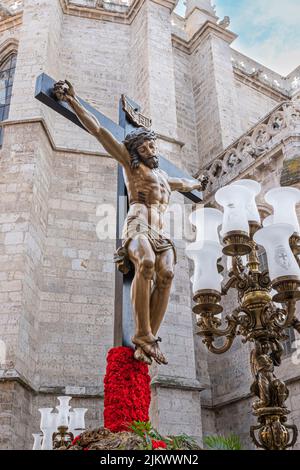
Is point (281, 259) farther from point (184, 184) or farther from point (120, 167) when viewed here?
point (120, 167)

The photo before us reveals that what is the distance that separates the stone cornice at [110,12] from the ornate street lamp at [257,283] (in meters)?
10.5

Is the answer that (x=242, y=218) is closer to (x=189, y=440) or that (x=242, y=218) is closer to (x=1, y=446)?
(x=189, y=440)

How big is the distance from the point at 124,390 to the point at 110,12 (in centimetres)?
1228

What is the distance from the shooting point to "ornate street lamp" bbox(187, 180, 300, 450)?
3471 mm

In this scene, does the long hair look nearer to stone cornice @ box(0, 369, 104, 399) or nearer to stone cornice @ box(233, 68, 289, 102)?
stone cornice @ box(0, 369, 104, 399)

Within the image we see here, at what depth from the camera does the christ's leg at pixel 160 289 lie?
361 cm

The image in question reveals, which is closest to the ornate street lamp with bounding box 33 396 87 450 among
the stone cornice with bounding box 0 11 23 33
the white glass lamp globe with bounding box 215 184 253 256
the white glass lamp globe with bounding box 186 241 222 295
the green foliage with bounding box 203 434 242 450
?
the white glass lamp globe with bounding box 186 241 222 295

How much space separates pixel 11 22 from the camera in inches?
525

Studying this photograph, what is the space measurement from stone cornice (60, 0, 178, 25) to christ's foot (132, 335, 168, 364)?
11591 millimetres

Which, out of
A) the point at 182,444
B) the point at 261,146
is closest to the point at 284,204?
the point at 182,444

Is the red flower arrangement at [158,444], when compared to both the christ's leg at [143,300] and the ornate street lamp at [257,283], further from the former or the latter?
the ornate street lamp at [257,283]

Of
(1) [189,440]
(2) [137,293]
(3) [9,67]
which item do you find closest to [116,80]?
(3) [9,67]

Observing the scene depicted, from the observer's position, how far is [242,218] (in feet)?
12.7
